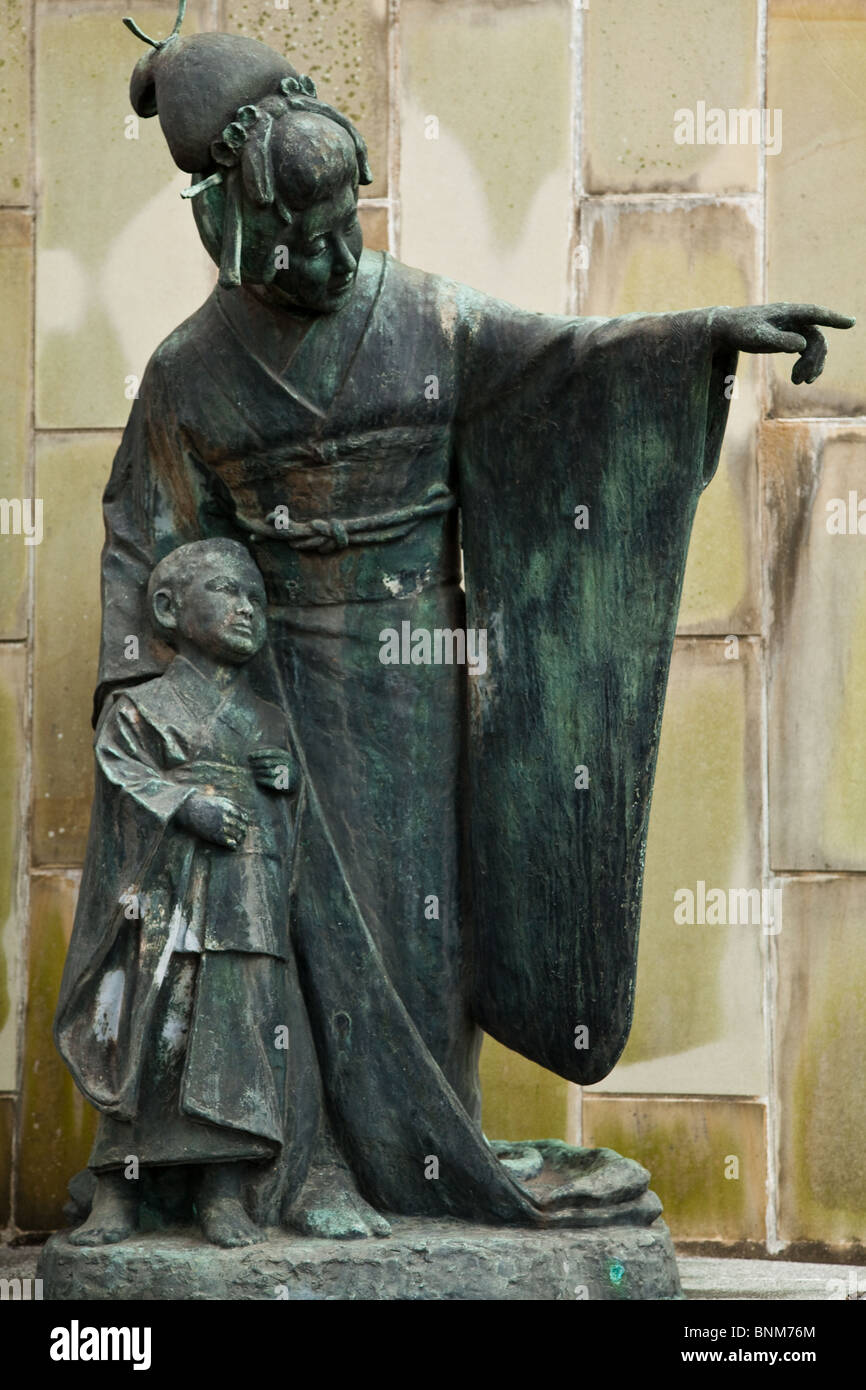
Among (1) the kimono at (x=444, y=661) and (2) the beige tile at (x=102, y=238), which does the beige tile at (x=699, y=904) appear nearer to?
(1) the kimono at (x=444, y=661)

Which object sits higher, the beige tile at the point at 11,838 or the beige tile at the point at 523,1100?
the beige tile at the point at 11,838

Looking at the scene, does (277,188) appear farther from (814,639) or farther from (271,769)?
(814,639)

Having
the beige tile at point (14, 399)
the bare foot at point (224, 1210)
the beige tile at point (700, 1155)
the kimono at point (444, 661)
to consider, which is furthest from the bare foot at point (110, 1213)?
the beige tile at point (14, 399)

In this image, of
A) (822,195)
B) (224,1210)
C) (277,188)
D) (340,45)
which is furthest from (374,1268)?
(340,45)

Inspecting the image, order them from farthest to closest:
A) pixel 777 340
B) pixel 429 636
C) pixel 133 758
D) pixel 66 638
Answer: pixel 66 638 → pixel 429 636 → pixel 133 758 → pixel 777 340

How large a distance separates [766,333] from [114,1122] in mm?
1853

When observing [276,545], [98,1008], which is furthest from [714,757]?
[98,1008]

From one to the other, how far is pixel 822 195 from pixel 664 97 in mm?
462

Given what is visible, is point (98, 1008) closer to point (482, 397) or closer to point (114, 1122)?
point (114, 1122)

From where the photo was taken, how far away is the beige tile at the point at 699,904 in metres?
5.34

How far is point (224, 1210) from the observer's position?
13.2 ft

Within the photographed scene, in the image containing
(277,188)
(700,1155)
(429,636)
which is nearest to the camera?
(277,188)

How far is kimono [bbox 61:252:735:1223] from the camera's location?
4152mm

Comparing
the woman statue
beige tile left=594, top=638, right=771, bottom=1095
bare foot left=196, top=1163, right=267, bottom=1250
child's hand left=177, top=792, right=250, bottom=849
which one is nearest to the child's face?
the woman statue
